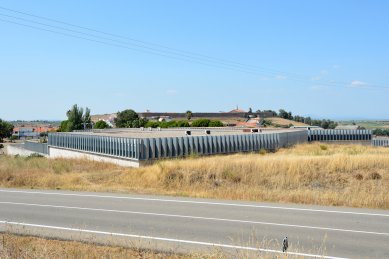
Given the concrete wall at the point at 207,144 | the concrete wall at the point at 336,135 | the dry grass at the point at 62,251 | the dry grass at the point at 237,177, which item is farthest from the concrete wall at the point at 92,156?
the concrete wall at the point at 336,135

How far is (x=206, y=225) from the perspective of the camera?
10.8m

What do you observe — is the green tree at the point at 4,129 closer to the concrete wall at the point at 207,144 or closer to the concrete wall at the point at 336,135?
the concrete wall at the point at 336,135

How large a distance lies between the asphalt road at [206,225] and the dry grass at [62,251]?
48cm

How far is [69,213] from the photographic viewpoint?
41.6ft

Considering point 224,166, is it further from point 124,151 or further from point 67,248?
point 67,248

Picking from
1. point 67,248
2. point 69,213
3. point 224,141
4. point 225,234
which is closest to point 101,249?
point 67,248

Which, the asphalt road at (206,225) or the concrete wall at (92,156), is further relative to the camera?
the concrete wall at (92,156)

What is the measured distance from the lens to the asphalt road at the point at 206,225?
8.80 metres

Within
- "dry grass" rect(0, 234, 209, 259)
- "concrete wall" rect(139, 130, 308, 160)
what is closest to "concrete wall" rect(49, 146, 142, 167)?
"concrete wall" rect(139, 130, 308, 160)

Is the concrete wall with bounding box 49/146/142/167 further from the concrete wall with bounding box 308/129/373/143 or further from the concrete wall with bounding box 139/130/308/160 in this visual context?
the concrete wall with bounding box 308/129/373/143

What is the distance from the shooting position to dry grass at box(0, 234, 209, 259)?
7.44m

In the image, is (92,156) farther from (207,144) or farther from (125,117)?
(125,117)

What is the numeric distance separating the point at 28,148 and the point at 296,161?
145 ft

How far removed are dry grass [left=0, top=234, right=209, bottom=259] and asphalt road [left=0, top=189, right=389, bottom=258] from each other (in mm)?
484
